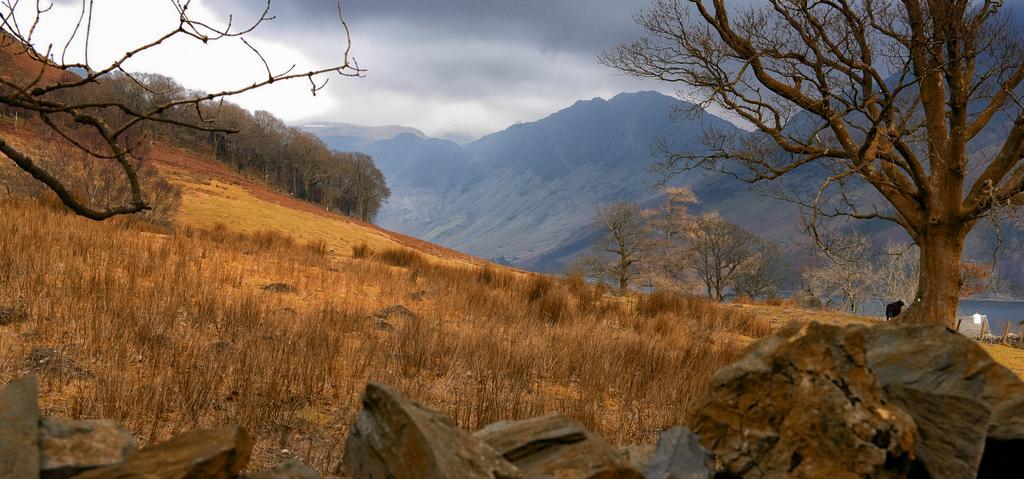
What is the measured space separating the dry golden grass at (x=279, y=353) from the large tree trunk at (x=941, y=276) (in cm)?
409

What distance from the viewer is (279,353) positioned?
4.14 m

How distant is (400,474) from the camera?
174 centimetres

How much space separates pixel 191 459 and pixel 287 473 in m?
0.34

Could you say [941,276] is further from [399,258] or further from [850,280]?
[850,280]

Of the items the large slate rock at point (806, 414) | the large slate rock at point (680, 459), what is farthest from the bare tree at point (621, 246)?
the large slate rock at point (680, 459)

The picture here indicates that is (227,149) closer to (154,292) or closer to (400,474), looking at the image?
(154,292)

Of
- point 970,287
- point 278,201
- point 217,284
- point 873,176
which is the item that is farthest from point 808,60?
point 278,201

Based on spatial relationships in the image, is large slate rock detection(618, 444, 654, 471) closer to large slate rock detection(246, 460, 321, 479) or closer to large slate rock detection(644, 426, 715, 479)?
large slate rock detection(644, 426, 715, 479)

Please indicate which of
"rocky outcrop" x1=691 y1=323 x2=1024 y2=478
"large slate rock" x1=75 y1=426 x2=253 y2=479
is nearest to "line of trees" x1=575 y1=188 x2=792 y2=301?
"rocky outcrop" x1=691 y1=323 x2=1024 y2=478

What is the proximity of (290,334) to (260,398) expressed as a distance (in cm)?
160

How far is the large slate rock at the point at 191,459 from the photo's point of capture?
1.53m

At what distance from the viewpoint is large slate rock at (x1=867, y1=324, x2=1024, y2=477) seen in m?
2.17

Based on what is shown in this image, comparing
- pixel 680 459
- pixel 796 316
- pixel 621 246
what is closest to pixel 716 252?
pixel 621 246

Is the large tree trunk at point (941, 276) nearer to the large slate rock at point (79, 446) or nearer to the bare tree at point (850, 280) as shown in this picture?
the large slate rock at point (79, 446)
